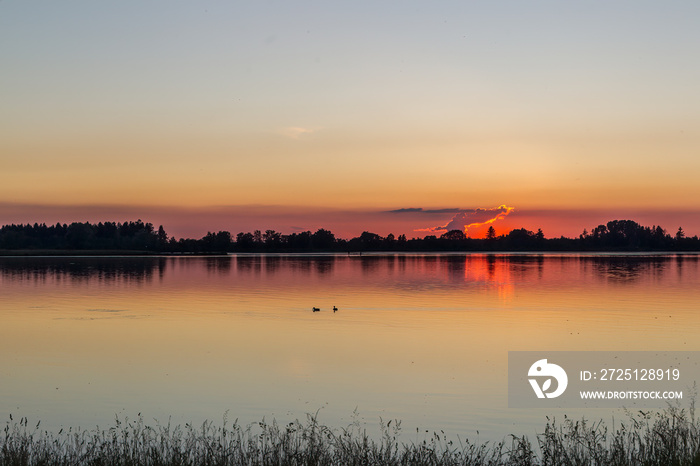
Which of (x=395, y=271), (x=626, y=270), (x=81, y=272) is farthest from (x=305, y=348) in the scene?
(x=626, y=270)

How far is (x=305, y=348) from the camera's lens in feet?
102

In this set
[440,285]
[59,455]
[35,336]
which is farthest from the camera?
[440,285]

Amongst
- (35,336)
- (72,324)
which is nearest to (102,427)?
(35,336)

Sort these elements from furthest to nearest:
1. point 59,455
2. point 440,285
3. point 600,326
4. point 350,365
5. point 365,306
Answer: point 440,285 < point 365,306 < point 600,326 < point 350,365 < point 59,455

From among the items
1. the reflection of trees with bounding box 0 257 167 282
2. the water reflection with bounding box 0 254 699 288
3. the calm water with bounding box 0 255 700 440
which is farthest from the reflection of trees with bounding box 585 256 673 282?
the reflection of trees with bounding box 0 257 167 282

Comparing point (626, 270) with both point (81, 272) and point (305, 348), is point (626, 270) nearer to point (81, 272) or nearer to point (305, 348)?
point (81, 272)

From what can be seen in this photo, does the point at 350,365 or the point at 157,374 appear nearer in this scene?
the point at 157,374

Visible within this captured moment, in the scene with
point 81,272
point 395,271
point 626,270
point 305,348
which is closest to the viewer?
point 305,348

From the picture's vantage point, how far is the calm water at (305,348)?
19880 millimetres

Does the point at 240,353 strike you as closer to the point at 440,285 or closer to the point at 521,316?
the point at 521,316

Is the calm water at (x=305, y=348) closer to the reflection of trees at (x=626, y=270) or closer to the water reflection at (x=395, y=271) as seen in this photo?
the reflection of trees at (x=626, y=270)

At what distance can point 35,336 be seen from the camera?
34531 mm

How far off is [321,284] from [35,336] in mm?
43646

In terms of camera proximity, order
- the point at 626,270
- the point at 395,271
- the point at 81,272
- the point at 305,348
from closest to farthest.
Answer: the point at 305,348
the point at 81,272
the point at 626,270
the point at 395,271
